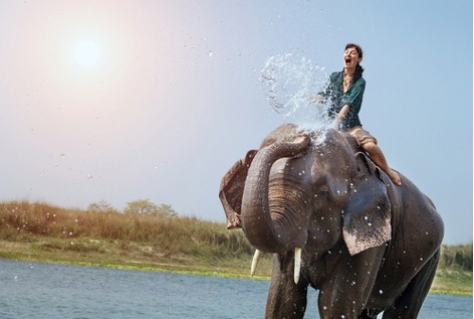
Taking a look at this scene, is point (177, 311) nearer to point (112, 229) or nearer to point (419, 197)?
point (419, 197)

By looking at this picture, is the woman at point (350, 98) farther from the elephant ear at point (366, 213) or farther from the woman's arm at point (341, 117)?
the elephant ear at point (366, 213)

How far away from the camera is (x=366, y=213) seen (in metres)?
6.20

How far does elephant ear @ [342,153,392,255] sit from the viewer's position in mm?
6082

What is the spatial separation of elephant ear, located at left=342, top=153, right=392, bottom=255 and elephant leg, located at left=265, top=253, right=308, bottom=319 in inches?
22.7

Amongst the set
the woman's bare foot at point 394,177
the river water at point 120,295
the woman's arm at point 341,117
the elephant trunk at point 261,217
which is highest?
the woman's arm at point 341,117

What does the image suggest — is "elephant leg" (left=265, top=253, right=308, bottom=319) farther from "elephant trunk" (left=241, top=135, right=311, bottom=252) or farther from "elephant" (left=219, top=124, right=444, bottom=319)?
"elephant trunk" (left=241, top=135, right=311, bottom=252)

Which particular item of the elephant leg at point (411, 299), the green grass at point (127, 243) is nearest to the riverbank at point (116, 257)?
the green grass at point (127, 243)

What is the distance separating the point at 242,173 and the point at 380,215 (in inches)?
40.0

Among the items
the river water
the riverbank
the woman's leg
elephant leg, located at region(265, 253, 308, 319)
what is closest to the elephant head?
the woman's leg

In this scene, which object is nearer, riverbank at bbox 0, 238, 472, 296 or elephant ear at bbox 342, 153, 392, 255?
elephant ear at bbox 342, 153, 392, 255

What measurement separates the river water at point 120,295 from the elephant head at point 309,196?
6970mm

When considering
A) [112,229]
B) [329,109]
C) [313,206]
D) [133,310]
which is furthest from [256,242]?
[112,229]

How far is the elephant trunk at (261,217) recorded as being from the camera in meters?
5.43

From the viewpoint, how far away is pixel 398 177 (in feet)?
22.7
